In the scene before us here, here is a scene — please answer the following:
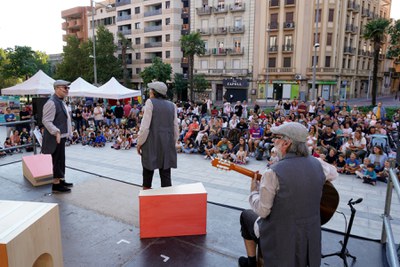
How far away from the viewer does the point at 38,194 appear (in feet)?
15.6

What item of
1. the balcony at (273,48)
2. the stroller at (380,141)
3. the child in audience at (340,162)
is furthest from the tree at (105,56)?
the child in audience at (340,162)


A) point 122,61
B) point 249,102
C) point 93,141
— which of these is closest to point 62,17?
point 122,61

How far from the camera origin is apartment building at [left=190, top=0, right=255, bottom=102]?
37281mm

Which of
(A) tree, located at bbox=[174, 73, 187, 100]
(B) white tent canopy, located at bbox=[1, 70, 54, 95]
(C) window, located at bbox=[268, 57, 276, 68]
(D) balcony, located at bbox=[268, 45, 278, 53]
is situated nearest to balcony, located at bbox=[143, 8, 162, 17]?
(A) tree, located at bbox=[174, 73, 187, 100]

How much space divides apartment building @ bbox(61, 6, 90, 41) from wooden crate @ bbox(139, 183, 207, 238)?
57245 mm

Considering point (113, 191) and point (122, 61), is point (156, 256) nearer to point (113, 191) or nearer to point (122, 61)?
point (113, 191)

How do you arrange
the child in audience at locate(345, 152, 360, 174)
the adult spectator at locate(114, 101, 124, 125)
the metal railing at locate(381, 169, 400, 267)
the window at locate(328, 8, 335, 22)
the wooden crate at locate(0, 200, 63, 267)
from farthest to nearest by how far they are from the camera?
the window at locate(328, 8, 335, 22) < the adult spectator at locate(114, 101, 124, 125) < the child in audience at locate(345, 152, 360, 174) < the metal railing at locate(381, 169, 400, 267) < the wooden crate at locate(0, 200, 63, 267)

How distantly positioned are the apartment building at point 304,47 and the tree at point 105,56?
20036mm

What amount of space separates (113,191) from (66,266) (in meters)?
2.05

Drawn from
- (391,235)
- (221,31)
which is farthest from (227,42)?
(391,235)

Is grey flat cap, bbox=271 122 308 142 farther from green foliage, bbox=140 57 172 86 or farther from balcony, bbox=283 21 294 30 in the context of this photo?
balcony, bbox=283 21 294 30

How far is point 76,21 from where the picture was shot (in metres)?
55.0

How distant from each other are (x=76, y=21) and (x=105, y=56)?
19848mm

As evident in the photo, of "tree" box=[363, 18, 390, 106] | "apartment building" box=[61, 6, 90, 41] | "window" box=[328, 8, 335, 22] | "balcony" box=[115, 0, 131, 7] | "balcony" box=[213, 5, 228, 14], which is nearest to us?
"tree" box=[363, 18, 390, 106]
